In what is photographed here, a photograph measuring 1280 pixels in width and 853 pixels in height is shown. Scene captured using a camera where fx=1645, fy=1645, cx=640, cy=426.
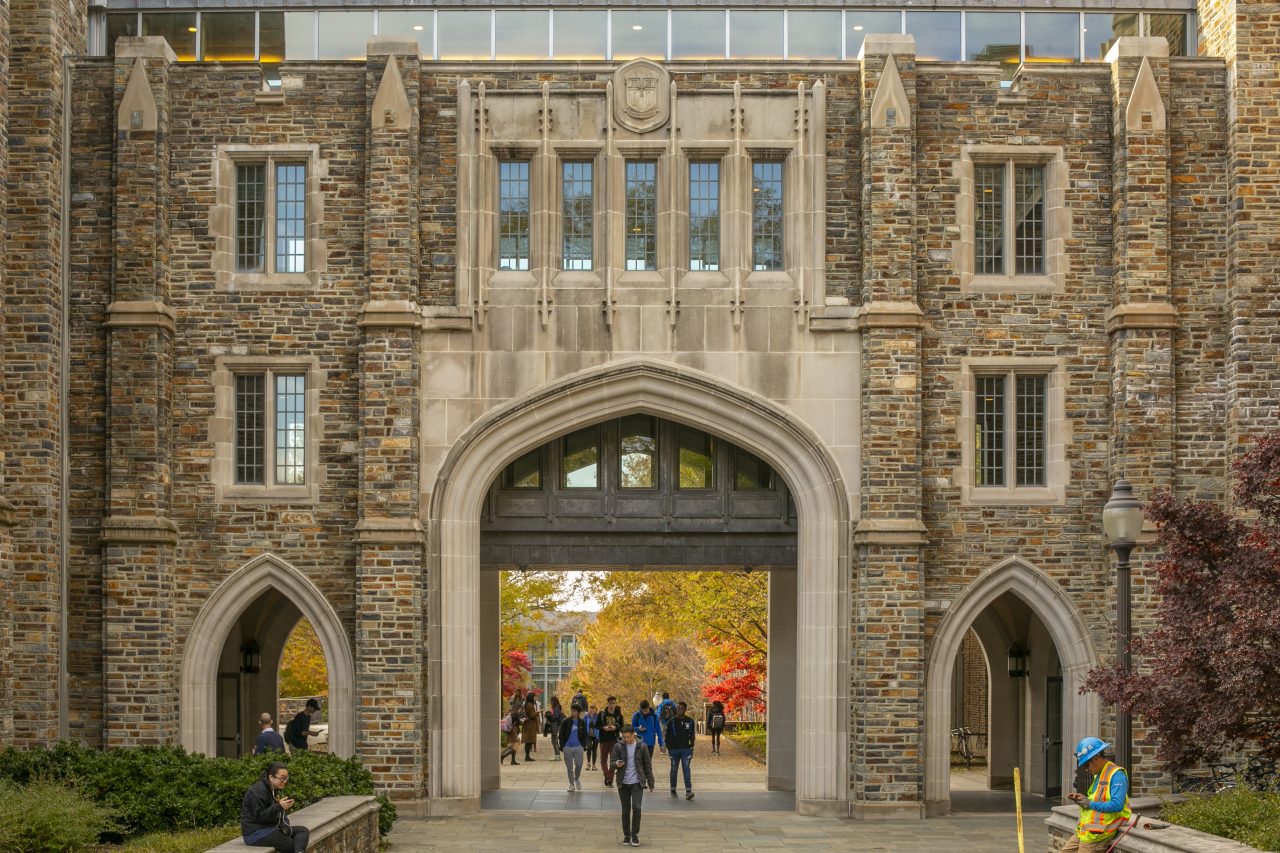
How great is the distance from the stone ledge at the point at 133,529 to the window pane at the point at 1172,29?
16.3m

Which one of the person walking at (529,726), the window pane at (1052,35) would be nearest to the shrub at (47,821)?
the person walking at (529,726)

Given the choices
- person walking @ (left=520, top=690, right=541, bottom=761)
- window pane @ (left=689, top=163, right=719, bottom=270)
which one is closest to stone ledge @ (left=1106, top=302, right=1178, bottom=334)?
window pane @ (left=689, top=163, right=719, bottom=270)

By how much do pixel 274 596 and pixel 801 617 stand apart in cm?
884

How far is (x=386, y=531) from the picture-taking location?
68.7 feet

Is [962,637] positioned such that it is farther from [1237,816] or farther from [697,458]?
[1237,816]

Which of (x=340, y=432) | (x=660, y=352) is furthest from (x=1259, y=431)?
(x=340, y=432)

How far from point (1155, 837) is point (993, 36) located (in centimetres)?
1558

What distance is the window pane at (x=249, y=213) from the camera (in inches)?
868

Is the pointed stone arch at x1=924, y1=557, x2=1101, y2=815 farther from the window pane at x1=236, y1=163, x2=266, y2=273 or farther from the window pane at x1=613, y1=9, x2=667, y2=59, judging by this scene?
the window pane at x1=236, y1=163, x2=266, y2=273

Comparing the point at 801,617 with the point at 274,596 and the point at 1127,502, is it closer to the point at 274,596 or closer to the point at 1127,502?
the point at 1127,502

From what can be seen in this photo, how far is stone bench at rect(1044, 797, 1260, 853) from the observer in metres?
12.5

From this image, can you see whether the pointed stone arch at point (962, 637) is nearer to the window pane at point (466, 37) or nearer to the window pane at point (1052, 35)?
the window pane at point (1052, 35)

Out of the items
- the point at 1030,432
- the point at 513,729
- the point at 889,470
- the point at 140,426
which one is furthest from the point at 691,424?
the point at 513,729

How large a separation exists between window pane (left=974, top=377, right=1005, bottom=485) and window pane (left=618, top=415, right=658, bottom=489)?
14.3ft
